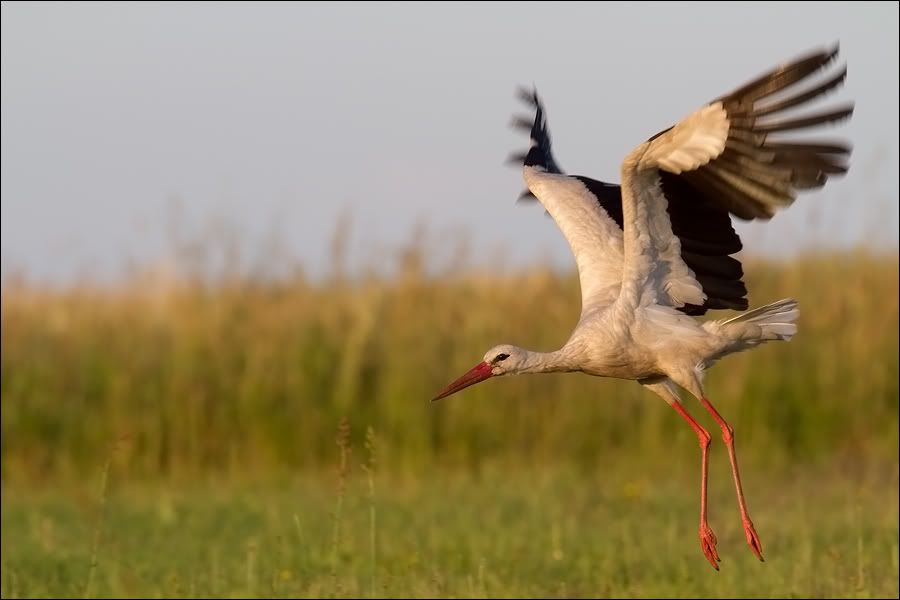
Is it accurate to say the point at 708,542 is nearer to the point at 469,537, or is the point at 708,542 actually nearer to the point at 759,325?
the point at 759,325

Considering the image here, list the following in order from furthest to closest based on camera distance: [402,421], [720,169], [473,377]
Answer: [402,421]
[473,377]
[720,169]

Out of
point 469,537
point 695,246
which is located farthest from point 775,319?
point 469,537

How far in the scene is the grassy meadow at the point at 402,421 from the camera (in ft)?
28.0

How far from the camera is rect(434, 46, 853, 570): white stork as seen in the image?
5.09 metres

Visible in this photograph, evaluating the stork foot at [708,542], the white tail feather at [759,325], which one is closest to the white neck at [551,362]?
the white tail feather at [759,325]

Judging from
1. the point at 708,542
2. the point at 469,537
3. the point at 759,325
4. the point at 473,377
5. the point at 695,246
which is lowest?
the point at 469,537

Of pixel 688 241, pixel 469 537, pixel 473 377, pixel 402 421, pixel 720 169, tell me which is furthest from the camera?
pixel 402 421

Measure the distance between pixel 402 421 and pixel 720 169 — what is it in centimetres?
543

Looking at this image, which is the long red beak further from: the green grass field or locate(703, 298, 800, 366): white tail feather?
locate(703, 298, 800, 366): white tail feather

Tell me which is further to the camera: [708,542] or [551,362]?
[551,362]

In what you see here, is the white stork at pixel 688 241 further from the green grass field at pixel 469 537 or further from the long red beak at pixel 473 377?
the green grass field at pixel 469 537

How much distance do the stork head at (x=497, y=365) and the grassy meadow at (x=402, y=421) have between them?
68.8 inches

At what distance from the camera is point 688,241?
5801 millimetres

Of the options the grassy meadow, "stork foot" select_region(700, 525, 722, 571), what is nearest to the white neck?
"stork foot" select_region(700, 525, 722, 571)
